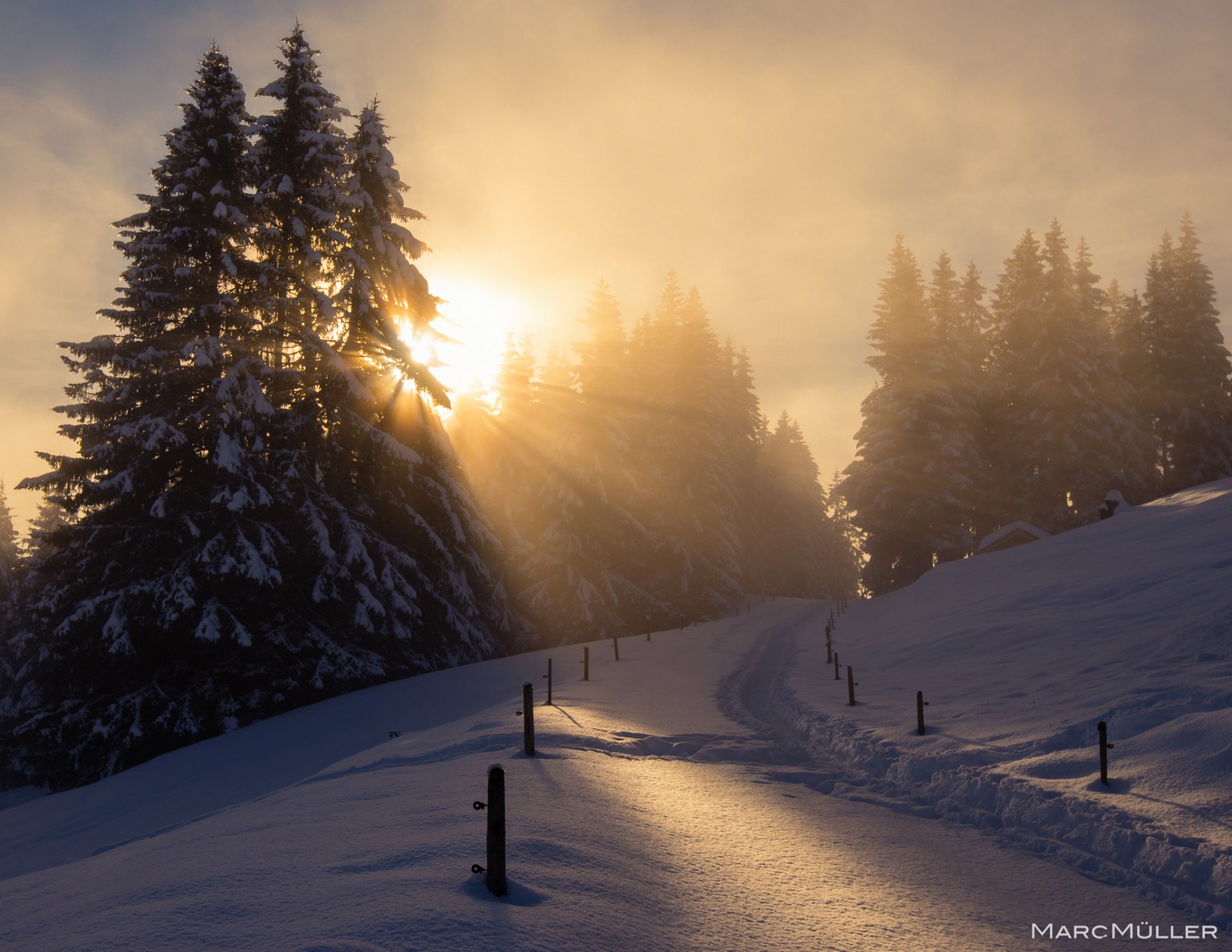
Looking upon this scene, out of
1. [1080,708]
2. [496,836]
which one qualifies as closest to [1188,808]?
[1080,708]

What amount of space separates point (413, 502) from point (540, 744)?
425 inches

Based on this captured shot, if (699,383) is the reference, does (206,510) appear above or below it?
below

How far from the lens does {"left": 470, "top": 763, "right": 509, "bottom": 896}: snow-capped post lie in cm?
568

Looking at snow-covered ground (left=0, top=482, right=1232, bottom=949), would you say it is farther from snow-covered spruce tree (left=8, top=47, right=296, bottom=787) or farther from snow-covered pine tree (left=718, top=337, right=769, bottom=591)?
snow-covered pine tree (left=718, top=337, right=769, bottom=591)

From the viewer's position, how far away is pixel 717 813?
9312 millimetres

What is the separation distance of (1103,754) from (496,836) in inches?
326

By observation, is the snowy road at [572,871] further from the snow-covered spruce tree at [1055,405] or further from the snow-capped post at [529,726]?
the snow-covered spruce tree at [1055,405]

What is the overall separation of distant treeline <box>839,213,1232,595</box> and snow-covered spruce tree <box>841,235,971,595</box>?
0.08 metres

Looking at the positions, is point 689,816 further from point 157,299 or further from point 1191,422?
point 1191,422

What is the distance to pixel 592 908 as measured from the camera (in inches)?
227

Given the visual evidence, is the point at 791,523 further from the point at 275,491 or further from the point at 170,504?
the point at 170,504

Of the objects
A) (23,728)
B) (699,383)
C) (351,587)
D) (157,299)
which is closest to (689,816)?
(351,587)

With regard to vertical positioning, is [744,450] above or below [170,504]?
above

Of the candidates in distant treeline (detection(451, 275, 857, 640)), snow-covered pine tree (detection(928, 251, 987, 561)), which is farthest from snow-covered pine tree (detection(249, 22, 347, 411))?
snow-covered pine tree (detection(928, 251, 987, 561))
